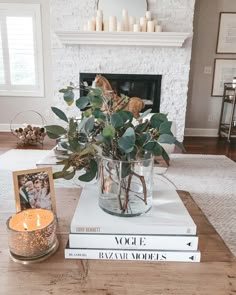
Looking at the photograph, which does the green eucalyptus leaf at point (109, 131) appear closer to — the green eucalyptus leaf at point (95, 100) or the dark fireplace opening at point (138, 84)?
the green eucalyptus leaf at point (95, 100)

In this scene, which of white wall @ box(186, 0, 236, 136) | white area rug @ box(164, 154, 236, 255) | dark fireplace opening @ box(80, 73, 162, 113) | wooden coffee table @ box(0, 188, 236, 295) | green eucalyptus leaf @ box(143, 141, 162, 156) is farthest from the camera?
white wall @ box(186, 0, 236, 136)

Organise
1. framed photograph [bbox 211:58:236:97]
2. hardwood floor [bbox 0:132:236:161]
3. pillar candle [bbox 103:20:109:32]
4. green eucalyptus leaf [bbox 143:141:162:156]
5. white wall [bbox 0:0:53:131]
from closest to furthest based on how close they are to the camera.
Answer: green eucalyptus leaf [bbox 143:141:162:156] → hardwood floor [bbox 0:132:236:161] → pillar candle [bbox 103:20:109:32] → framed photograph [bbox 211:58:236:97] → white wall [bbox 0:0:53:131]

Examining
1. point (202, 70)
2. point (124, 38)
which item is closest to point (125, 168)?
point (124, 38)

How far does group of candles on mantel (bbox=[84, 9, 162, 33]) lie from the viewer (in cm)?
395

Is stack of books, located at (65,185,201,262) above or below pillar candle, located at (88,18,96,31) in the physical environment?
below

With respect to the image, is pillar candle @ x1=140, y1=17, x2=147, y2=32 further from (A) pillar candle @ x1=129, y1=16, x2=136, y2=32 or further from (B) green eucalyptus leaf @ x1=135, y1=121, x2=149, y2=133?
(B) green eucalyptus leaf @ x1=135, y1=121, x2=149, y2=133

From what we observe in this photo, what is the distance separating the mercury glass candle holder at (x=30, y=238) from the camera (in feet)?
2.40

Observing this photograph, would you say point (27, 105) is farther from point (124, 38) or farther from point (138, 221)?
point (138, 221)

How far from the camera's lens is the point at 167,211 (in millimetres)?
890

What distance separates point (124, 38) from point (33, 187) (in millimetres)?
3567

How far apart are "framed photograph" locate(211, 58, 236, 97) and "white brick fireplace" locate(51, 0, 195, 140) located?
2.24 feet

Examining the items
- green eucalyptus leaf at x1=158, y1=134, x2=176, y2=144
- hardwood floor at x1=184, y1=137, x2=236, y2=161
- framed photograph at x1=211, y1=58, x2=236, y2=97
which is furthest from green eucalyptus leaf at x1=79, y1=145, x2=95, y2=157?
framed photograph at x1=211, y1=58, x2=236, y2=97

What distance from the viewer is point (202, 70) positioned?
4.64 metres

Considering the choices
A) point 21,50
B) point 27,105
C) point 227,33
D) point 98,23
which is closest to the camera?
Answer: point 98,23
